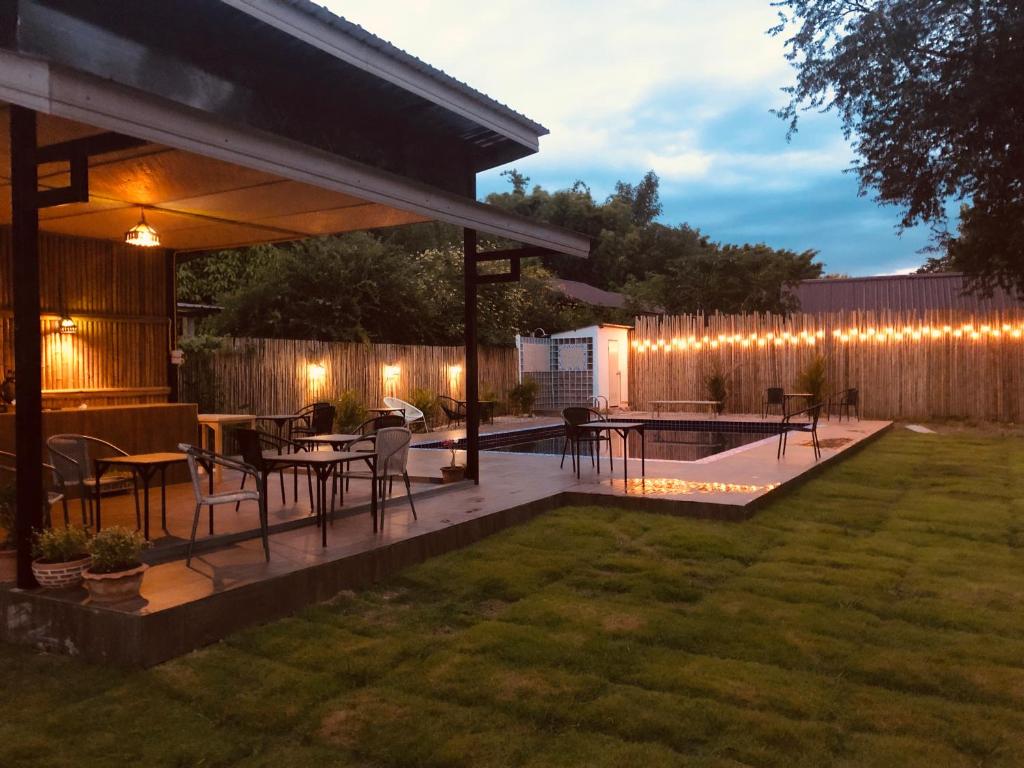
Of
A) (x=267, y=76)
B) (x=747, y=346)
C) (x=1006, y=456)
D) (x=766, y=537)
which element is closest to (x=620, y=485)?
(x=766, y=537)

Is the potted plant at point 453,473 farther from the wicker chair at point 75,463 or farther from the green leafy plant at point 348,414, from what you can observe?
the green leafy plant at point 348,414

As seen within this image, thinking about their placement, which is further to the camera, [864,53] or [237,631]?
[864,53]

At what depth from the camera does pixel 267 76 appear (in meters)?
6.84

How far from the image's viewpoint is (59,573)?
3.98 meters

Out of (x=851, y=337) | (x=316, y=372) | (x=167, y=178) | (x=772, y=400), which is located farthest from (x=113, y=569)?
(x=851, y=337)

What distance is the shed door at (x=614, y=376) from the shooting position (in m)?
19.7

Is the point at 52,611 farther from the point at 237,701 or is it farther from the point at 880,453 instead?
the point at 880,453

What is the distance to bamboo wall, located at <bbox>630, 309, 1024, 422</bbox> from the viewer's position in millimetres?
16047

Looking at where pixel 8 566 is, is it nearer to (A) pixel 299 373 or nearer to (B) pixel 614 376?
(A) pixel 299 373

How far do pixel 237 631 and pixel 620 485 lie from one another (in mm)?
4460

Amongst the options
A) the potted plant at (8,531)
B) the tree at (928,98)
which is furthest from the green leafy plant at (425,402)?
the potted plant at (8,531)

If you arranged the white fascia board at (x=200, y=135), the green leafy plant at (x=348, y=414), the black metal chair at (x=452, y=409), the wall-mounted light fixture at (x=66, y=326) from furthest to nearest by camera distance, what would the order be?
the black metal chair at (x=452, y=409) < the green leafy plant at (x=348, y=414) < the wall-mounted light fixture at (x=66, y=326) < the white fascia board at (x=200, y=135)

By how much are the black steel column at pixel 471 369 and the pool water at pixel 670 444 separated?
3.40 metres

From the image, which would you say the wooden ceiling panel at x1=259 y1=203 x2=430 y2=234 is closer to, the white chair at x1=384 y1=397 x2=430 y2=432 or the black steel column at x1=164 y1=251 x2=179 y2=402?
the black steel column at x1=164 y1=251 x2=179 y2=402
